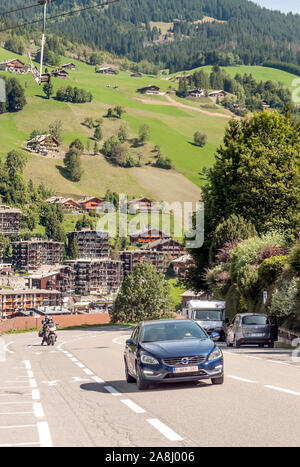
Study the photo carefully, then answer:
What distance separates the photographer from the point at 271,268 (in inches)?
1460

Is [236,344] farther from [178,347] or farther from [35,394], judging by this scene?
[178,347]

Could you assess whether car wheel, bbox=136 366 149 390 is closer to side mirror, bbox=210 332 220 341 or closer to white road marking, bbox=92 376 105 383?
side mirror, bbox=210 332 220 341

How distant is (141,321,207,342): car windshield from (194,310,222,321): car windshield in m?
21.2

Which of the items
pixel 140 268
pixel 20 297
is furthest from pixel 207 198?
pixel 20 297

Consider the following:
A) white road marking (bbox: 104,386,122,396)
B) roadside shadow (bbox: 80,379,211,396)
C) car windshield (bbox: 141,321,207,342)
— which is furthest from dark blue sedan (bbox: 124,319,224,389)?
white road marking (bbox: 104,386,122,396)

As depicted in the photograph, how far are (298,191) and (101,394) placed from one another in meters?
38.0

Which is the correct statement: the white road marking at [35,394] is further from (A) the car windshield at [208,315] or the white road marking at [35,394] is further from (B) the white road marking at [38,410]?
(A) the car windshield at [208,315]

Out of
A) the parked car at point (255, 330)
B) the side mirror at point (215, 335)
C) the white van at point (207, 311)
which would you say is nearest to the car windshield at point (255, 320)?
the parked car at point (255, 330)

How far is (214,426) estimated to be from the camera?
9.48 metres

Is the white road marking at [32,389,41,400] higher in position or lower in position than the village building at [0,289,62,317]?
higher

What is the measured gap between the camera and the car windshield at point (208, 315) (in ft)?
121

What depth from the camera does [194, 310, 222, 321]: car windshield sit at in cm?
3685
